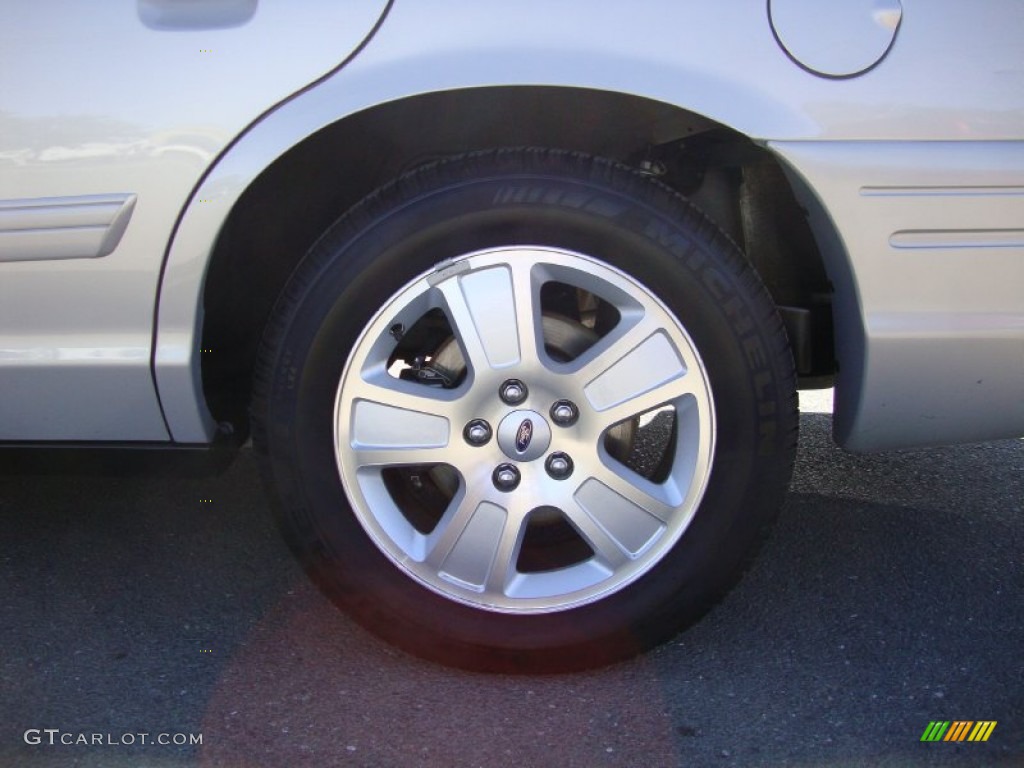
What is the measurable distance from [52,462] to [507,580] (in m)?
0.92

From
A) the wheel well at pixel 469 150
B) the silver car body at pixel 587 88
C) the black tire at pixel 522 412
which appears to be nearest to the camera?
the silver car body at pixel 587 88

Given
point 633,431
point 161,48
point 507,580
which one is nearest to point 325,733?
point 507,580

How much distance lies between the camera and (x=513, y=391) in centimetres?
205

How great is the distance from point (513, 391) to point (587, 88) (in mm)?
547

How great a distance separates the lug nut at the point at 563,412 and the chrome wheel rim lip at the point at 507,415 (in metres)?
0.01

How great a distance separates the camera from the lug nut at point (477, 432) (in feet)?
6.77

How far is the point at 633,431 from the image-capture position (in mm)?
2262

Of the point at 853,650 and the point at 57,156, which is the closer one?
the point at 57,156

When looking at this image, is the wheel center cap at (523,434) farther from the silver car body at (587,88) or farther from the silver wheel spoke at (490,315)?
the silver car body at (587,88)

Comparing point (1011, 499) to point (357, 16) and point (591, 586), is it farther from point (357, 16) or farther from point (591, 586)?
point (357, 16)

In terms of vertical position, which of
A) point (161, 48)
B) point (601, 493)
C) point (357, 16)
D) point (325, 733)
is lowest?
point (325, 733)

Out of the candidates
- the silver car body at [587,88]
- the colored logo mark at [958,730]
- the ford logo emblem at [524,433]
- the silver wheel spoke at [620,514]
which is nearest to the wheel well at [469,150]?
the silver car body at [587,88]

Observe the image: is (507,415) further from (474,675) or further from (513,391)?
(474,675)

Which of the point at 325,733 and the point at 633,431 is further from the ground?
the point at 633,431
